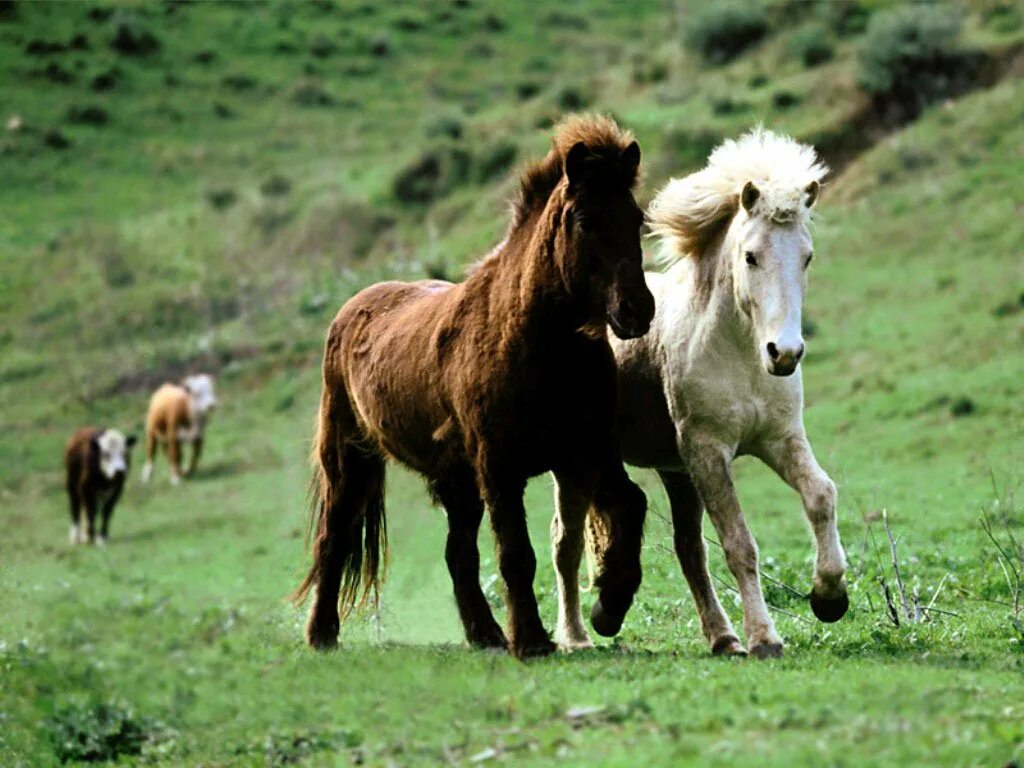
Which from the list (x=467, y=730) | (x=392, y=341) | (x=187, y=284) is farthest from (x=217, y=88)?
(x=467, y=730)

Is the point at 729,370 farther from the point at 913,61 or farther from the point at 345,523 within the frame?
the point at 913,61

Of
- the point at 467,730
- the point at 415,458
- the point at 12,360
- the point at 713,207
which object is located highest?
the point at 12,360

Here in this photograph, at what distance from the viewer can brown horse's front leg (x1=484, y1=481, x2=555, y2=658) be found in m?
8.85

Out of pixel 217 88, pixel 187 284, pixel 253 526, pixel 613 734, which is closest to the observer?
pixel 613 734

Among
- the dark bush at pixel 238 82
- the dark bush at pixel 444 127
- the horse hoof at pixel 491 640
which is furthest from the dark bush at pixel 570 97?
the horse hoof at pixel 491 640

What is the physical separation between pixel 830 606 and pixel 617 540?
129 centimetres

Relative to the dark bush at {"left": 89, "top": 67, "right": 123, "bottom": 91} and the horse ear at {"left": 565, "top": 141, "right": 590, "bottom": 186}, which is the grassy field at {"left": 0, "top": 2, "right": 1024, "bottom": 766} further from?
the horse ear at {"left": 565, "top": 141, "right": 590, "bottom": 186}

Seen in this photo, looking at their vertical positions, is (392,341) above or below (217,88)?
below

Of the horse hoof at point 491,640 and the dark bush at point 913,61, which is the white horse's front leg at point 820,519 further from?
the dark bush at point 913,61

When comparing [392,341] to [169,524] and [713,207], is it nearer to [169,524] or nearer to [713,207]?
[713,207]

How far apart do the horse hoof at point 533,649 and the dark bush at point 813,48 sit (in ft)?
101

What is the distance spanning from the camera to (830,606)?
870cm

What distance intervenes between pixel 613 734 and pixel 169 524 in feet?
61.9

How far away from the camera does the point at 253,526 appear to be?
22.1 meters
